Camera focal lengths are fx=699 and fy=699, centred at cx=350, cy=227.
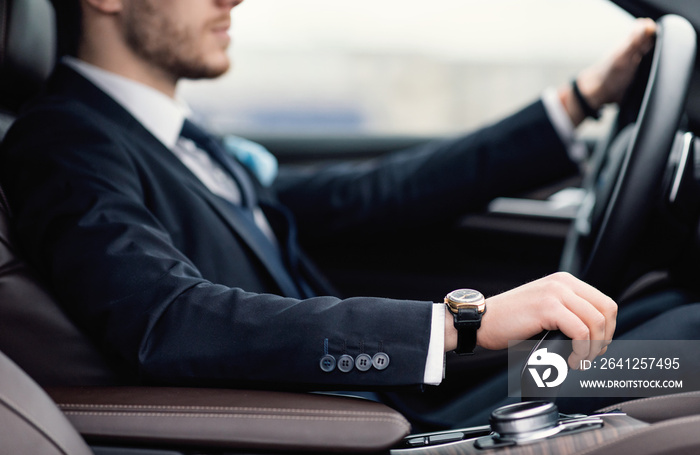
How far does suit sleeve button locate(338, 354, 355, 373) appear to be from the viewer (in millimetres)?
813

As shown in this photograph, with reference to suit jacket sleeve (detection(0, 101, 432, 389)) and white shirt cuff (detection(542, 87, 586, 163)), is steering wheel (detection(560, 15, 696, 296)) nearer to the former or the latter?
suit jacket sleeve (detection(0, 101, 432, 389))

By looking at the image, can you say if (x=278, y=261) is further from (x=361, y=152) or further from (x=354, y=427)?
(x=361, y=152)

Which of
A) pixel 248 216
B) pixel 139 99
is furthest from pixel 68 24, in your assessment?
pixel 248 216

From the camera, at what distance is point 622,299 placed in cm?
125

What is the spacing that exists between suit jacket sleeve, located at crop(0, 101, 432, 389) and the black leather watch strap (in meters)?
0.04

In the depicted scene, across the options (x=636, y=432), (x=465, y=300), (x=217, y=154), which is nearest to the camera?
(x=636, y=432)

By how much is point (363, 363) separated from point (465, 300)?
0.14 meters

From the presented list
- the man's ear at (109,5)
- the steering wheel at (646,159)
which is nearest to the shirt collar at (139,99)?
the man's ear at (109,5)

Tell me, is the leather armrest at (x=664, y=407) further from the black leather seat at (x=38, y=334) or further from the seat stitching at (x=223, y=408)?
the black leather seat at (x=38, y=334)

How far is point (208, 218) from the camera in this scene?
1.12m

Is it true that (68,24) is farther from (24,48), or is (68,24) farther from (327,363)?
(327,363)

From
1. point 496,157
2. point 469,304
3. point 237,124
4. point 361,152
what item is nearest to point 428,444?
point 469,304

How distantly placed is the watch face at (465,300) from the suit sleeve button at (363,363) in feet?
0.39

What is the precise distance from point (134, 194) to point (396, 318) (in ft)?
1.45
